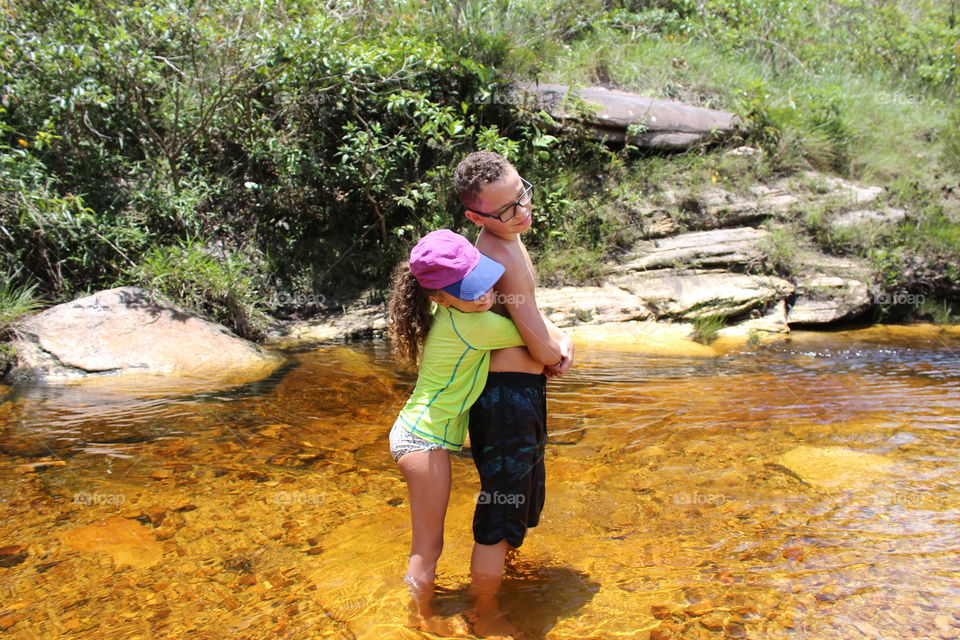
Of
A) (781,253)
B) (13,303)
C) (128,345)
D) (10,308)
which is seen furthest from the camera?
(781,253)

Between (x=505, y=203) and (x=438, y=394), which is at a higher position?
(x=505, y=203)

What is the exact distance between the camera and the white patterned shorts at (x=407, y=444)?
2078 millimetres

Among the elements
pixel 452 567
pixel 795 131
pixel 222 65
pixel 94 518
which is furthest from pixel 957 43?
pixel 94 518

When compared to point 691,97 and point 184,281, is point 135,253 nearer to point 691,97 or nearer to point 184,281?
point 184,281

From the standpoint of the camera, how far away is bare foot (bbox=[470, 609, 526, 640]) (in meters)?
2.09

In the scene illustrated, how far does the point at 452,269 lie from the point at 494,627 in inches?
44.9

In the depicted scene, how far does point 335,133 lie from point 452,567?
6263 millimetres

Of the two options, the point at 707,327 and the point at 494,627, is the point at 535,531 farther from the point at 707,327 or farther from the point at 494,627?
the point at 707,327

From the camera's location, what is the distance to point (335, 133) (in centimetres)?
775

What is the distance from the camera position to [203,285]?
6.22 metres

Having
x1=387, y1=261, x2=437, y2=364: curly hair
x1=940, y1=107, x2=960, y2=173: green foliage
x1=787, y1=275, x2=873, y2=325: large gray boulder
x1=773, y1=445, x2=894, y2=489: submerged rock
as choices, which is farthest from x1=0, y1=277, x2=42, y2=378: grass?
x1=940, y1=107, x2=960, y2=173: green foliage

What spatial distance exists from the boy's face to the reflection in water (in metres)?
1.26

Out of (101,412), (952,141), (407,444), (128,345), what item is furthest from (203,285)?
(952,141)

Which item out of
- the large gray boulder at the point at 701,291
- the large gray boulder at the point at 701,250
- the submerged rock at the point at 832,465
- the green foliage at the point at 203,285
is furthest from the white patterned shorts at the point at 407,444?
the large gray boulder at the point at 701,250
